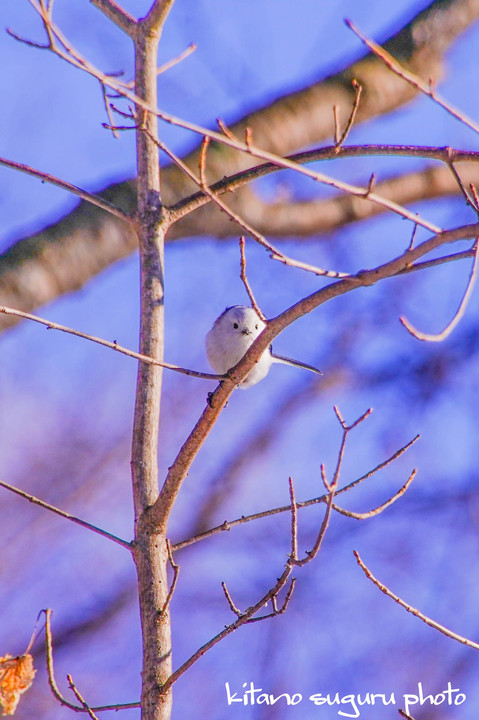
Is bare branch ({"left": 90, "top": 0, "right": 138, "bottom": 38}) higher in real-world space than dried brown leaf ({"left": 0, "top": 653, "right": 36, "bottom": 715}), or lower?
higher

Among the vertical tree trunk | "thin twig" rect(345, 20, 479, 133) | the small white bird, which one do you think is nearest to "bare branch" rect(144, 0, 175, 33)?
the vertical tree trunk

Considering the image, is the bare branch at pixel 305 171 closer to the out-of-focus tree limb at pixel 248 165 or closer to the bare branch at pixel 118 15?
the bare branch at pixel 118 15

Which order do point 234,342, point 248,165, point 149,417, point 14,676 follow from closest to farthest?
point 14,676 → point 149,417 → point 234,342 → point 248,165

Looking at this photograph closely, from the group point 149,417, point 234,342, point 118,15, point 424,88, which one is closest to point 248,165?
point 234,342

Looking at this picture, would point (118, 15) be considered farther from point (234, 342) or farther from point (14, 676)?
point (14, 676)

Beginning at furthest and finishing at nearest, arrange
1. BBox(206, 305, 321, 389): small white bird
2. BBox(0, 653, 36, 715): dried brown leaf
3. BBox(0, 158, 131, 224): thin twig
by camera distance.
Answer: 1. BBox(206, 305, 321, 389): small white bird
2. BBox(0, 158, 131, 224): thin twig
3. BBox(0, 653, 36, 715): dried brown leaf

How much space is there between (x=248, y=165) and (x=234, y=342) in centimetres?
79

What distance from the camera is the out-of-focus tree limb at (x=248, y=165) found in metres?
2.60

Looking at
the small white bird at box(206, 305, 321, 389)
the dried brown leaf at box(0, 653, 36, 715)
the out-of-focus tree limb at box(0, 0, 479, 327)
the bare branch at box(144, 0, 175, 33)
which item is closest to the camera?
the dried brown leaf at box(0, 653, 36, 715)

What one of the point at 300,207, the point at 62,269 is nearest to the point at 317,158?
the point at 62,269

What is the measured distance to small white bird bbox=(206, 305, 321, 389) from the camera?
2881 mm

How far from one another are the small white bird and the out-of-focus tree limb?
1.49ft

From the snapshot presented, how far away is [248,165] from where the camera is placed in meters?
3.19

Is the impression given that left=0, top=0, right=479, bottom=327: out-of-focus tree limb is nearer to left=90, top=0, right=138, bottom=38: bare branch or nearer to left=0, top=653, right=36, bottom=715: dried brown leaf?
left=90, top=0, right=138, bottom=38: bare branch
